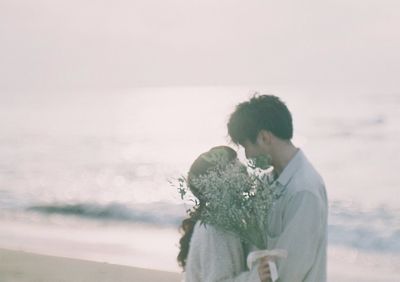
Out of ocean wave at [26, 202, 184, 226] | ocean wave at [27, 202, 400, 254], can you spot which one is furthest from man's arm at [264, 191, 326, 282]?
ocean wave at [26, 202, 184, 226]

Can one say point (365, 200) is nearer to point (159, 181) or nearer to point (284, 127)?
point (159, 181)

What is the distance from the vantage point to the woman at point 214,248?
4562mm

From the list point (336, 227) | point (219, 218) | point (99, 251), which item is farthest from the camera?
point (336, 227)

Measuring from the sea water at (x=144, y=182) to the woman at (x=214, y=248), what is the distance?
0.26 m

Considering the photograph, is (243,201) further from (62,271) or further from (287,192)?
(62,271)

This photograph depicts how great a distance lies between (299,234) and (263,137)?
49cm

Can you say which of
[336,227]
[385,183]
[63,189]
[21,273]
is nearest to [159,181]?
[63,189]

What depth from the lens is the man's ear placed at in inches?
179

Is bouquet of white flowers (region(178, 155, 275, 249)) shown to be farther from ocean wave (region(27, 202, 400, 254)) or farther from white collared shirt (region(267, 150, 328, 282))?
ocean wave (region(27, 202, 400, 254))

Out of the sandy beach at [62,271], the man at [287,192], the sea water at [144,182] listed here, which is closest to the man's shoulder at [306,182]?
the man at [287,192]

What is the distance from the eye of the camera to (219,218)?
439cm

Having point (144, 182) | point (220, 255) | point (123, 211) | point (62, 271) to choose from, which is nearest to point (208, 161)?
point (220, 255)

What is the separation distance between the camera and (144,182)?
A: 84.1ft

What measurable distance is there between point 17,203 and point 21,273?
939 cm
